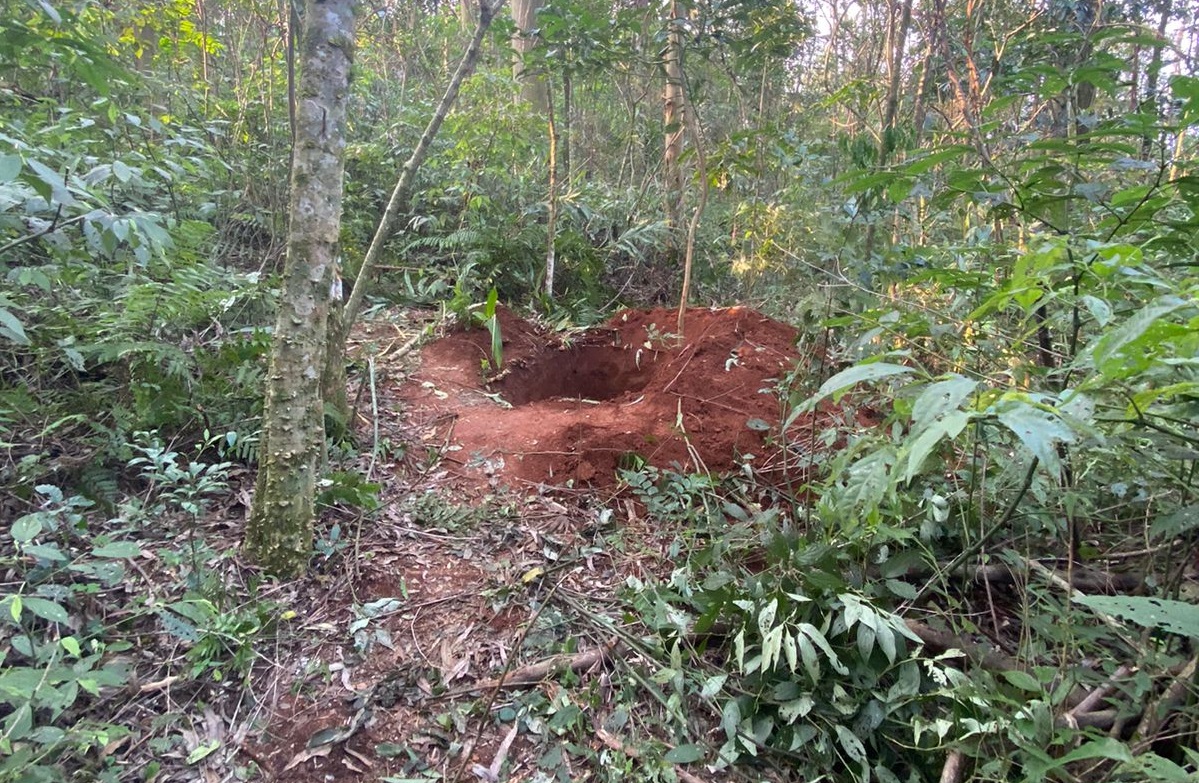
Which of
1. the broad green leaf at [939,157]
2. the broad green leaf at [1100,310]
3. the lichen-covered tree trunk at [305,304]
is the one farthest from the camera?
the lichen-covered tree trunk at [305,304]

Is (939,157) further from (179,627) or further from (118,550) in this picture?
(179,627)

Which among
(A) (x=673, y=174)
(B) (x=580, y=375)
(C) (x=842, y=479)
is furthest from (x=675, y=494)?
(A) (x=673, y=174)

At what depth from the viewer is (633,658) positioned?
7.98 feet

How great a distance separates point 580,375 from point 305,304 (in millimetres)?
3164

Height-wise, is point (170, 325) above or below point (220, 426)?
above

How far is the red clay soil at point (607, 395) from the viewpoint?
358cm

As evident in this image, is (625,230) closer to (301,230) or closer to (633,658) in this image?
(301,230)

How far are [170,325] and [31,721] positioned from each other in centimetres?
219

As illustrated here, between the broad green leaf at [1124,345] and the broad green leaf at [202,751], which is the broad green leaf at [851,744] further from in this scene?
the broad green leaf at [202,751]

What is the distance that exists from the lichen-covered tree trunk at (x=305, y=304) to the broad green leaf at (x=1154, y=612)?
2500 mm

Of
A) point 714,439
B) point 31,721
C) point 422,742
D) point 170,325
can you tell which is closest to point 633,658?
point 422,742

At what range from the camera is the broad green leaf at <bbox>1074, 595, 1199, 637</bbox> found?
1.28 meters

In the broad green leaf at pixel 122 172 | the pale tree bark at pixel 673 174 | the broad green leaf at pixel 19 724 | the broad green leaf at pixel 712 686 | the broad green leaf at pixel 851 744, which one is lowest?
the broad green leaf at pixel 851 744

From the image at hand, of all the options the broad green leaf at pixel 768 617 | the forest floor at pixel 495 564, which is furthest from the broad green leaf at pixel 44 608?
the broad green leaf at pixel 768 617
